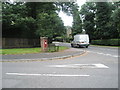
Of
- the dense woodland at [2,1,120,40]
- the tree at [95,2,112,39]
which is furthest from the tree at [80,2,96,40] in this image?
the tree at [95,2,112,39]

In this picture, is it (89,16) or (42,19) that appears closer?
(42,19)

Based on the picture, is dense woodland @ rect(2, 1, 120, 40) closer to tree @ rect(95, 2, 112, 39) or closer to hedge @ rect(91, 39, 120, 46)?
tree @ rect(95, 2, 112, 39)

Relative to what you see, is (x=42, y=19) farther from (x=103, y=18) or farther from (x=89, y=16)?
(x=89, y=16)

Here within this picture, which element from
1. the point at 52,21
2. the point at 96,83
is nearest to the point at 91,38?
the point at 52,21

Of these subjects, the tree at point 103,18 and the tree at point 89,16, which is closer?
the tree at point 103,18

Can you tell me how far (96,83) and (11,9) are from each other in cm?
1790

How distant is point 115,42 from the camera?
25969mm

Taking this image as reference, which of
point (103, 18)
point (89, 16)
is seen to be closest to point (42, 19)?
point (103, 18)

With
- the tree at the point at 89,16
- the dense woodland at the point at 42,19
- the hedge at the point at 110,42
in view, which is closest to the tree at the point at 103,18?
A: the dense woodland at the point at 42,19

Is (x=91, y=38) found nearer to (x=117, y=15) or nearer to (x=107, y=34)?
(x=107, y=34)

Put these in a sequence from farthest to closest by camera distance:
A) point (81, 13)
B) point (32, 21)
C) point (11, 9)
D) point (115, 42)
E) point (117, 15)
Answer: point (81, 13) → point (115, 42) → point (117, 15) → point (32, 21) → point (11, 9)

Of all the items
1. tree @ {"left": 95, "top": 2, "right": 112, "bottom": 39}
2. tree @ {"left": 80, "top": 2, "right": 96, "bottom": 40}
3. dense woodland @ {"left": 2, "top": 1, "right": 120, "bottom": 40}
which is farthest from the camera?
tree @ {"left": 80, "top": 2, "right": 96, "bottom": 40}

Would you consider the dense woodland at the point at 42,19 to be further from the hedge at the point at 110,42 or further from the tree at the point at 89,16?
the hedge at the point at 110,42

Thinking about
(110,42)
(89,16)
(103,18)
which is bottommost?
(110,42)
